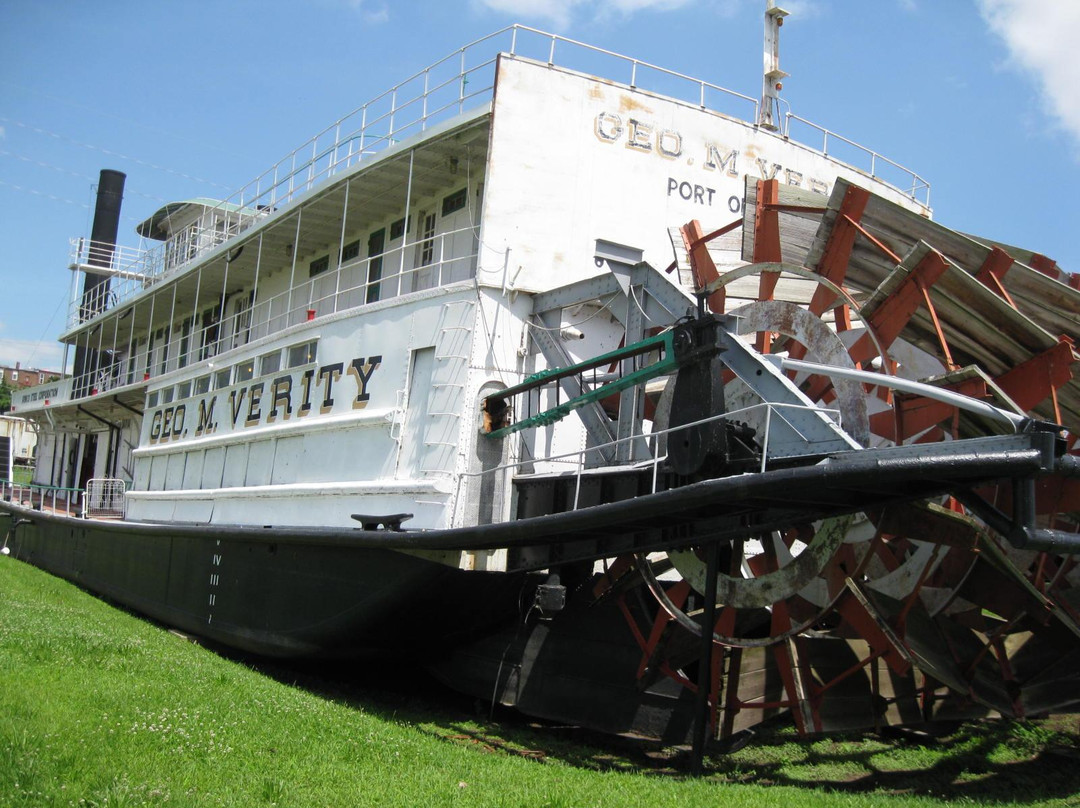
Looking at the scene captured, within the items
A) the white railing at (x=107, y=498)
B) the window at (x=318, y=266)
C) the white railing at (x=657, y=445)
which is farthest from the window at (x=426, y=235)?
the white railing at (x=107, y=498)

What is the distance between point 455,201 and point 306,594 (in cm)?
380

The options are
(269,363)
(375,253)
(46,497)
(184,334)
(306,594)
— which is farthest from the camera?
(46,497)

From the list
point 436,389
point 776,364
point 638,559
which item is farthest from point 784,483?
point 436,389

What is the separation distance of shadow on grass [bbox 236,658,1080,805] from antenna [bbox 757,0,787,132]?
574cm

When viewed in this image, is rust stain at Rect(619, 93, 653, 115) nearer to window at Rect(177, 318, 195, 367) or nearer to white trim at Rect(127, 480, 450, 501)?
white trim at Rect(127, 480, 450, 501)

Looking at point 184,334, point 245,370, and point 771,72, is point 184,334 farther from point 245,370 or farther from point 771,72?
point 771,72

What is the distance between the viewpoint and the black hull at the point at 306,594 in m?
7.73

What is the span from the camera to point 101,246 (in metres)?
22.2

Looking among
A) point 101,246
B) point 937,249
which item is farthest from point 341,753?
point 101,246

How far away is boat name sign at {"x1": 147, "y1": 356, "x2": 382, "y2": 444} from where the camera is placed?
9.07 m

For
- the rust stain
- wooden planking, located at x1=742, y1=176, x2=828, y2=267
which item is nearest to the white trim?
wooden planking, located at x1=742, y1=176, x2=828, y2=267

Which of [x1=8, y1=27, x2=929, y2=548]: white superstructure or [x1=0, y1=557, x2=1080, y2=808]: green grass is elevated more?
[x1=8, y1=27, x2=929, y2=548]: white superstructure

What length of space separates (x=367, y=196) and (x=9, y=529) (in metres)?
12.1

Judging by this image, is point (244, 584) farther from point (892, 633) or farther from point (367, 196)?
point (892, 633)
